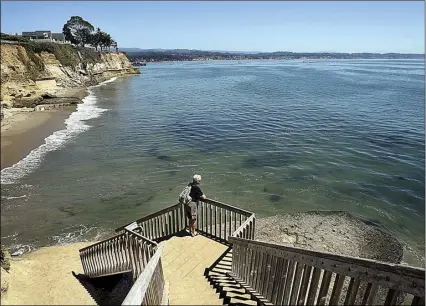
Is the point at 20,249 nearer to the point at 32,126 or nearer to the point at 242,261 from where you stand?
the point at 242,261

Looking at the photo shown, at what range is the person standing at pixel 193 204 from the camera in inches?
371

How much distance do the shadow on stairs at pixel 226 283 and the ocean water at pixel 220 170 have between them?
20.4ft

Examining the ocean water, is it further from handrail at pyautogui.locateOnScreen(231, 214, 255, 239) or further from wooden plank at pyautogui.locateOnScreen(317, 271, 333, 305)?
wooden plank at pyautogui.locateOnScreen(317, 271, 333, 305)

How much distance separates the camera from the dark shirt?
9.59m

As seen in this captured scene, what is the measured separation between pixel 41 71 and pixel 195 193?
1991 inches

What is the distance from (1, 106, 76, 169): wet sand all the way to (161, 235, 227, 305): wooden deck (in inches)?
625

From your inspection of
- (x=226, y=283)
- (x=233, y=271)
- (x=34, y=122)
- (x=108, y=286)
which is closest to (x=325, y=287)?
(x=226, y=283)

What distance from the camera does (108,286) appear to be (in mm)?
9109

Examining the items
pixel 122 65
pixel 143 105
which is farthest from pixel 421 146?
pixel 122 65

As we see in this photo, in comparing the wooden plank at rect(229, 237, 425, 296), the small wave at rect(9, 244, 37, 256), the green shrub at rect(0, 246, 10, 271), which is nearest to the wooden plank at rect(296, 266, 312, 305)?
the wooden plank at rect(229, 237, 425, 296)

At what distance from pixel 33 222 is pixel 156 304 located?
34.6ft

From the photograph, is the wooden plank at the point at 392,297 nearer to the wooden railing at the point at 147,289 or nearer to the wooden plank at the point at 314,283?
the wooden plank at the point at 314,283

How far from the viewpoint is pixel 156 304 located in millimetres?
5273

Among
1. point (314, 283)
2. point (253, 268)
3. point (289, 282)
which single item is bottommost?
point (253, 268)
